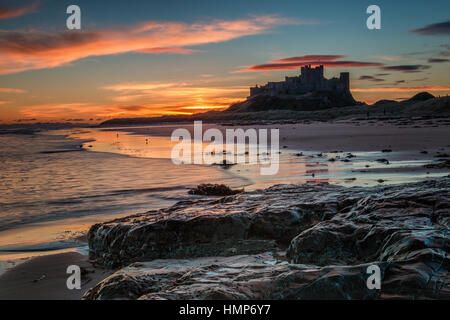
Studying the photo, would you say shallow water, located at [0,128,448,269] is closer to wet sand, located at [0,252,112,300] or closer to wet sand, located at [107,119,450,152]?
wet sand, located at [0,252,112,300]

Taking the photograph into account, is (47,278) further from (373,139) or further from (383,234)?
(373,139)

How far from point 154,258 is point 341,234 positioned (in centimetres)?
239

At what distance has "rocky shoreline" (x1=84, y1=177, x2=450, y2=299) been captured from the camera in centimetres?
261

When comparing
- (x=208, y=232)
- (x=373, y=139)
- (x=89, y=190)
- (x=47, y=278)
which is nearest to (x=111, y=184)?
(x=89, y=190)

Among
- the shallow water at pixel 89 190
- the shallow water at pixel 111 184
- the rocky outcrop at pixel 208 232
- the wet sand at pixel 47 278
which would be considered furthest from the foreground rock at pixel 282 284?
the shallow water at pixel 89 190

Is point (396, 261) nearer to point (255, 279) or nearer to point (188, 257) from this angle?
point (255, 279)

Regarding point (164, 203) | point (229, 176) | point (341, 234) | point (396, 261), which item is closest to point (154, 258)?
point (341, 234)

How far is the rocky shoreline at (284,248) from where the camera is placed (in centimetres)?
261

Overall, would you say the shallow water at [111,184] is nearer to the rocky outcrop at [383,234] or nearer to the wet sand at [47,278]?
the wet sand at [47,278]

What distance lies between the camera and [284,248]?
4.55 metres

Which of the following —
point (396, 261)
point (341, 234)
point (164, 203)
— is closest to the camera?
point (396, 261)

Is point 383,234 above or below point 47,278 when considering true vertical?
above

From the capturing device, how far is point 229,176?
12.3m
